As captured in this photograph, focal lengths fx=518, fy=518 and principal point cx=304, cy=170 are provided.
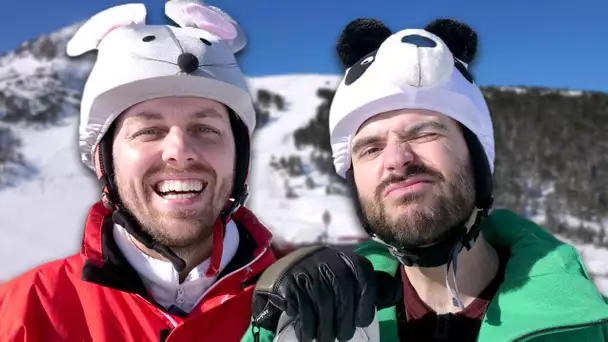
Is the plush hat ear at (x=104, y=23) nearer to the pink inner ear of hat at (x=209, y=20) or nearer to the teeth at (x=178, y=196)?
the pink inner ear of hat at (x=209, y=20)

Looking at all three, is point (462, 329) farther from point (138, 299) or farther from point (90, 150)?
point (90, 150)

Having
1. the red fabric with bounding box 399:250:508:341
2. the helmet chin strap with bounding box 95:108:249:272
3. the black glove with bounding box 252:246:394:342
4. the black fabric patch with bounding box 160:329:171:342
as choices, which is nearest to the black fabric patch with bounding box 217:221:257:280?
the helmet chin strap with bounding box 95:108:249:272

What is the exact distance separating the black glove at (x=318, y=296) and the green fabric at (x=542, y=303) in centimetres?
23

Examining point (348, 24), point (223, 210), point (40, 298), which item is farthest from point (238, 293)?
point (348, 24)

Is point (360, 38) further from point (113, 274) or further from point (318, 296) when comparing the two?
point (113, 274)

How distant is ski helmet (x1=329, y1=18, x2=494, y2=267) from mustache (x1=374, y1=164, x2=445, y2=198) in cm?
21

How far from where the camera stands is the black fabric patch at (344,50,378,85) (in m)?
2.10

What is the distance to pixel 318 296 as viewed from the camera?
153cm

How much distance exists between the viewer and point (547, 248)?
1.85m

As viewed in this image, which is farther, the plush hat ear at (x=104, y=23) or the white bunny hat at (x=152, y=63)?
the plush hat ear at (x=104, y=23)

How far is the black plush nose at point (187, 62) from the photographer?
219 cm

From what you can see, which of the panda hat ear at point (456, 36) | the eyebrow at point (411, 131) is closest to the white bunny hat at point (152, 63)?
the eyebrow at point (411, 131)

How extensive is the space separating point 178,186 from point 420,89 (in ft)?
3.38

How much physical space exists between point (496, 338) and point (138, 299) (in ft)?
4.28
